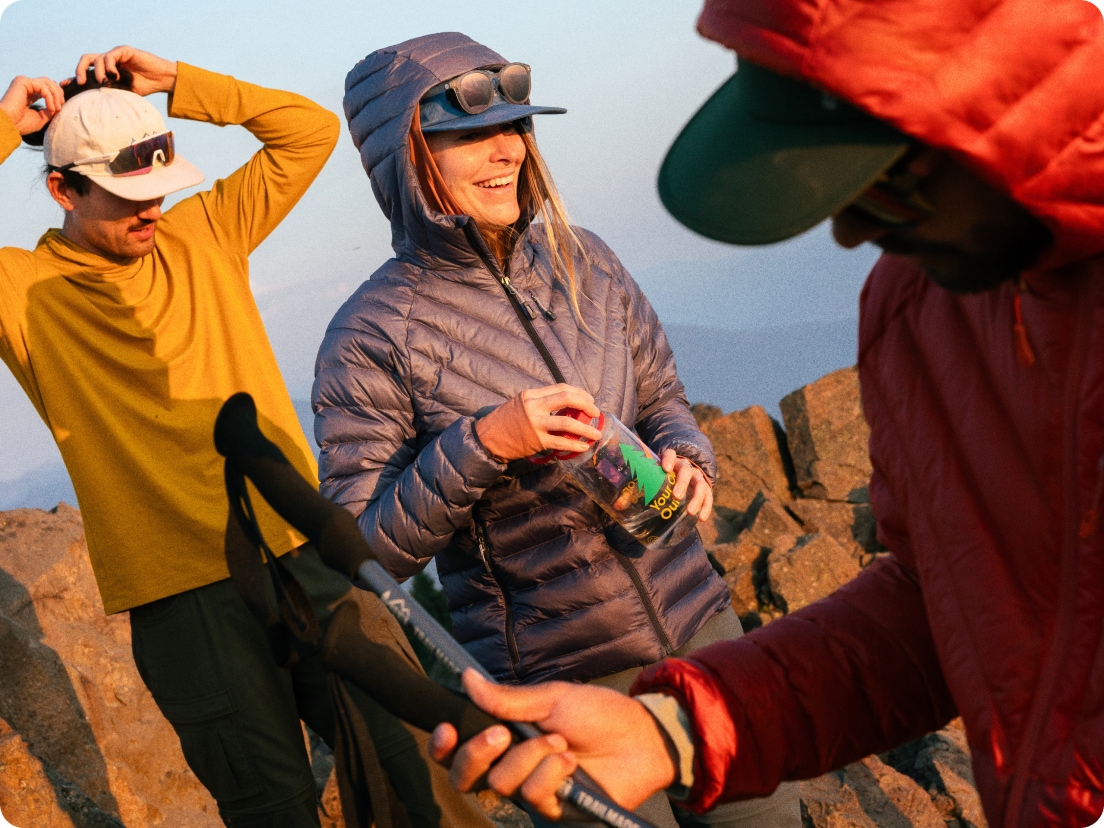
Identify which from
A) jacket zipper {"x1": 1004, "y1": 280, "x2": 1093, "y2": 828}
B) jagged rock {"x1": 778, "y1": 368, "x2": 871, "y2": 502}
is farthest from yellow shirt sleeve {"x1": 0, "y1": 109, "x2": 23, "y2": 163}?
jagged rock {"x1": 778, "y1": 368, "x2": 871, "y2": 502}

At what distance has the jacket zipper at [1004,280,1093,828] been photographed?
5.06ft

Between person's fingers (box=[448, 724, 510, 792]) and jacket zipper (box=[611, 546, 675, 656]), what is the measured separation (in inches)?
63.4

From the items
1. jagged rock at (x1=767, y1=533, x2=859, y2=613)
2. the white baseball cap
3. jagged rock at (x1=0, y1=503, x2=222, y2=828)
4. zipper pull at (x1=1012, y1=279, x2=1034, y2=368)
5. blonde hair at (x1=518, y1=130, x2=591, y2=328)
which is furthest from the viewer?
jagged rock at (x1=767, y1=533, x2=859, y2=613)

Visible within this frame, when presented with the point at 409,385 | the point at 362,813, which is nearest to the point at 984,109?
the point at 362,813

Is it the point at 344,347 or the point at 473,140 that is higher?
the point at 473,140

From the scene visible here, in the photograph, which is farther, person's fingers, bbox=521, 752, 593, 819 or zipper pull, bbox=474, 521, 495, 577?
zipper pull, bbox=474, 521, 495, 577

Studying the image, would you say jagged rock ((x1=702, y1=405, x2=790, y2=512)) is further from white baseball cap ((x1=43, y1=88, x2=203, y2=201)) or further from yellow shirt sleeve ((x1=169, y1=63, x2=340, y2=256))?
white baseball cap ((x1=43, y1=88, x2=203, y2=201))

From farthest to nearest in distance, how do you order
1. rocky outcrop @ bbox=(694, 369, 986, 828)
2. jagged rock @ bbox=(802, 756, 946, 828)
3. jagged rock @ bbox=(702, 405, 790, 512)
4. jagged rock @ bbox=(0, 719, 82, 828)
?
jagged rock @ bbox=(702, 405, 790, 512) < rocky outcrop @ bbox=(694, 369, 986, 828) < jagged rock @ bbox=(802, 756, 946, 828) < jagged rock @ bbox=(0, 719, 82, 828)

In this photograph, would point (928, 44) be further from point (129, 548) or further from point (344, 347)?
point (129, 548)

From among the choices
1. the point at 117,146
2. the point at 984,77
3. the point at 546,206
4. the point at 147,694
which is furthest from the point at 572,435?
the point at 147,694

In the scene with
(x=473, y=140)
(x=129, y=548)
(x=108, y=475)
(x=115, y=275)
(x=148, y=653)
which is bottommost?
(x=148, y=653)

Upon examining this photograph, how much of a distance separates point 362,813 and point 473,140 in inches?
85.4

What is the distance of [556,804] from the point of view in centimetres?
179

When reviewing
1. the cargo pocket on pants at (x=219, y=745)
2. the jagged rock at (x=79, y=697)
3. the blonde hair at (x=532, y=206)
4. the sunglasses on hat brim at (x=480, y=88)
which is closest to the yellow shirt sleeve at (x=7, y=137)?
the blonde hair at (x=532, y=206)
